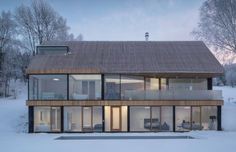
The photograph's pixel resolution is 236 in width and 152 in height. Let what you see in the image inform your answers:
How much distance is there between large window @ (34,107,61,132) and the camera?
27.8 m

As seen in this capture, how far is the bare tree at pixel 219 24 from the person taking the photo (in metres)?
32.9

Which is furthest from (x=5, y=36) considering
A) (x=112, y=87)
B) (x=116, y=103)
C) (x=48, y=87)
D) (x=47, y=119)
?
(x=116, y=103)

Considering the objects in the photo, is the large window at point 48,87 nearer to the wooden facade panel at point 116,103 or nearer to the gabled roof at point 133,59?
the wooden facade panel at point 116,103

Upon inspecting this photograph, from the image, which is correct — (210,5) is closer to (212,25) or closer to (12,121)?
(212,25)

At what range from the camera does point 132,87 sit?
28734 mm

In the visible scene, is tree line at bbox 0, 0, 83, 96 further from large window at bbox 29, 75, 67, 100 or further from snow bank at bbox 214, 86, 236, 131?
snow bank at bbox 214, 86, 236, 131

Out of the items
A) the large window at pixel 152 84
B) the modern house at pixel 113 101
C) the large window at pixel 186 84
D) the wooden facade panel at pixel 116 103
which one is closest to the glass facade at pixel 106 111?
the modern house at pixel 113 101

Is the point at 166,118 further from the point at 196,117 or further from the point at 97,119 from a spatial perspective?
the point at 97,119

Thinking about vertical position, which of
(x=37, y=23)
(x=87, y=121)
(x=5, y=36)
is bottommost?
(x=87, y=121)

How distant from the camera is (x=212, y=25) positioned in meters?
33.8

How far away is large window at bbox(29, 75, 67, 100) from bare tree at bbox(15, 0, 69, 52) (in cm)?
1715

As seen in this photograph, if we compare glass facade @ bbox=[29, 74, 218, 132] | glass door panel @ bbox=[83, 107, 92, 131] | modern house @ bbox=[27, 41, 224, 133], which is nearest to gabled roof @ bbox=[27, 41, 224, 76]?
modern house @ bbox=[27, 41, 224, 133]

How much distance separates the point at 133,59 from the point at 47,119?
317 inches

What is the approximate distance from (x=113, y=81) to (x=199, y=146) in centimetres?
1086
